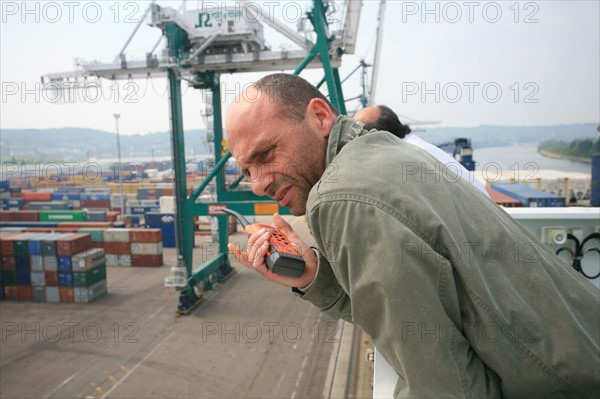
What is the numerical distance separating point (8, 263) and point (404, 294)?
87.8 feet

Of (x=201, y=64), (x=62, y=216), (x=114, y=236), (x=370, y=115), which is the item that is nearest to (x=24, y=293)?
(x=114, y=236)

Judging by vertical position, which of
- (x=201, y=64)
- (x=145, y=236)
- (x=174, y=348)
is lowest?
(x=174, y=348)

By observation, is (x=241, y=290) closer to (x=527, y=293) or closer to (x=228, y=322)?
(x=228, y=322)

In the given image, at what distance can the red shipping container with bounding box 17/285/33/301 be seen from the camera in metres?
21.7

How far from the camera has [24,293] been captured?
2186 centimetres

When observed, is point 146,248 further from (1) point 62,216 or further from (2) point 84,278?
(1) point 62,216

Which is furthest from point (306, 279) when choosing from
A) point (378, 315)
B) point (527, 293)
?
point (527, 293)

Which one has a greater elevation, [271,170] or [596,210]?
[271,170]

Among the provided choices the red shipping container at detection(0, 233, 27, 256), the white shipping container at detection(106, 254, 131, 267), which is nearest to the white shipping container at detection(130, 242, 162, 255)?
the white shipping container at detection(106, 254, 131, 267)

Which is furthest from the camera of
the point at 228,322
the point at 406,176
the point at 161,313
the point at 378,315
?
the point at 161,313

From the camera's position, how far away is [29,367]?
13.9 meters

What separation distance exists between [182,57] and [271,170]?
51.4 feet

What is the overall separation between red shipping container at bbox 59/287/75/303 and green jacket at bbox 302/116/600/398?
2333 cm

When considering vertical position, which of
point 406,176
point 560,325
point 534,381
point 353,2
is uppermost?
point 353,2
